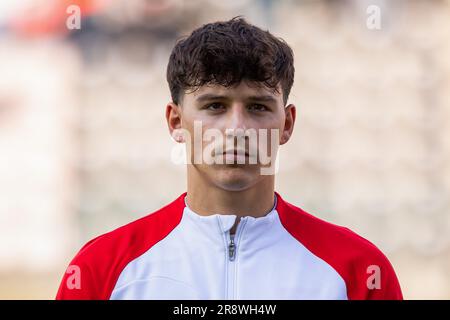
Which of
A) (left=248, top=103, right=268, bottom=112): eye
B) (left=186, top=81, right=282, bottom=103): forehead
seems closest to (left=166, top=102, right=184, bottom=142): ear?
(left=186, top=81, right=282, bottom=103): forehead

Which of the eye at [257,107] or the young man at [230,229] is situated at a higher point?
the eye at [257,107]

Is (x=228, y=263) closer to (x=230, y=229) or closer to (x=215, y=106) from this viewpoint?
(x=230, y=229)

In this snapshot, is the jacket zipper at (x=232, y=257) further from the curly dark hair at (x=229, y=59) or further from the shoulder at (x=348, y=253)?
the curly dark hair at (x=229, y=59)

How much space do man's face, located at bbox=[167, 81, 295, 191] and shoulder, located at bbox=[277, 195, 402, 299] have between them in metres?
0.18

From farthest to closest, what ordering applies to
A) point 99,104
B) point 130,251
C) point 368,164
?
1. point 99,104
2. point 368,164
3. point 130,251

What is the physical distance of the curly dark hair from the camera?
1.57 meters

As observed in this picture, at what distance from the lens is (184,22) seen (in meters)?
4.41

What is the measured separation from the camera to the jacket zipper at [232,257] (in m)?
1.54

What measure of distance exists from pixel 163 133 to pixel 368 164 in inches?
52.5

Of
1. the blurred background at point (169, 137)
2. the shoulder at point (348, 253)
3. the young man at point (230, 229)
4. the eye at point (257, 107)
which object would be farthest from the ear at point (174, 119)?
the blurred background at point (169, 137)

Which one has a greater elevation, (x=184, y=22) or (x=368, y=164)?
(x=184, y=22)
